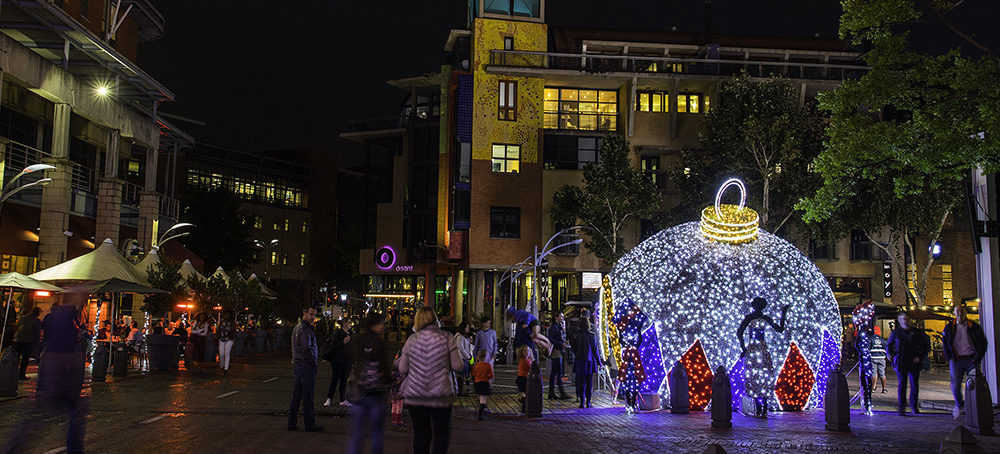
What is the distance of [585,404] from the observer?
55.0 ft

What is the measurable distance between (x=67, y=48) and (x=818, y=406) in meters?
27.0

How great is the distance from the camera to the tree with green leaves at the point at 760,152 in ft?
123

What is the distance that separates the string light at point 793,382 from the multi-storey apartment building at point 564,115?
31.4 m

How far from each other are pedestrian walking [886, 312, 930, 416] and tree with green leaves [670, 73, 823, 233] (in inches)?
831

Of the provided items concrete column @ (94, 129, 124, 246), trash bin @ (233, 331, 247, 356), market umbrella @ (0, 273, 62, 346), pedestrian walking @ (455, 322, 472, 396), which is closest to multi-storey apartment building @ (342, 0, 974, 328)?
trash bin @ (233, 331, 247, 356)

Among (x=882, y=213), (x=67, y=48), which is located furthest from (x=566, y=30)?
(x=67, y=48)

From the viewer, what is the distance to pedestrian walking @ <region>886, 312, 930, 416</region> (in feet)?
50.8

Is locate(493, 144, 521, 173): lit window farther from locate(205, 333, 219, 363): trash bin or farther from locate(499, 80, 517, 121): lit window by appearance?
locate(205, 333, 219, 363): trash bin

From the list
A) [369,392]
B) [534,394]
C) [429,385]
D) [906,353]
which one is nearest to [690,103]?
[906,353]

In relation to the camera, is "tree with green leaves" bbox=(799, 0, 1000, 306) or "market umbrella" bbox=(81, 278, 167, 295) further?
"market umbrella" bbox=(81, 278, 167, 295)

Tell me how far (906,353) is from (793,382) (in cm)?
232

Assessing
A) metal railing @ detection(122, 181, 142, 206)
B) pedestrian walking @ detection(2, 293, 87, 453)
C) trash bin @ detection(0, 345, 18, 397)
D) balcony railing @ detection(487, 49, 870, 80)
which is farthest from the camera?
balcony railing @ detection(487, 49, 870, 80)

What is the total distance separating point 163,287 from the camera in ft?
88.0

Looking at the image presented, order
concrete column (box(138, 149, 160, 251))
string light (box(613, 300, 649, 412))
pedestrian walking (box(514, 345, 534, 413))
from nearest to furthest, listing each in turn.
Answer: string light (box(613, 300, 649, 412))
pedestrian walking (box(514, 345, 534, 413))
concrete column (box(138, 149, 160, 251))
